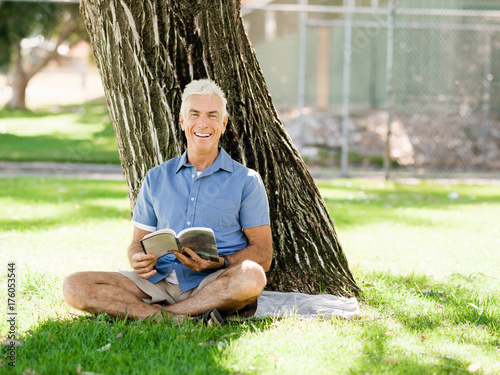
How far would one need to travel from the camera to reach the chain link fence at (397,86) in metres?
13.4

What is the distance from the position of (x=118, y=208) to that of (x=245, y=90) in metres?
3.84

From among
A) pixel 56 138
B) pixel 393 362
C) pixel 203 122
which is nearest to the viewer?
pixel 393 362

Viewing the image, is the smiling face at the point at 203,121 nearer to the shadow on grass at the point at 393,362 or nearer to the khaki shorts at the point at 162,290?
the khaki shorts at the point at 162,290

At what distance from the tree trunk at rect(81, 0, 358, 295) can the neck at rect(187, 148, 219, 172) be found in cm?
36

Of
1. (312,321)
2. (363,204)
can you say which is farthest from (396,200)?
(312,321)

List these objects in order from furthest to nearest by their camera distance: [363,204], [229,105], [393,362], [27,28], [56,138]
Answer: [27,28] < [56,138] < [363,204] < [229,105] < [393,362]

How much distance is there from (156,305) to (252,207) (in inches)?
31.5

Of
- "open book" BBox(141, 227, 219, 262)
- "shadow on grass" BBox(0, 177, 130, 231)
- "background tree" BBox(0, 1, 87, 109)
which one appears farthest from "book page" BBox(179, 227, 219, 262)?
"background tree" BBox(0, 1, 87, 109)

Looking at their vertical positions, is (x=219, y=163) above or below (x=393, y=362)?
above

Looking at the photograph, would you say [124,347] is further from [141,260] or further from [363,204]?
[363,204]

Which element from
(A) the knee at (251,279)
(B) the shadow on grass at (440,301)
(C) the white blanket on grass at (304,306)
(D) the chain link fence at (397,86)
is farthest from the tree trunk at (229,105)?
(D) the chain link fence at (397,86)

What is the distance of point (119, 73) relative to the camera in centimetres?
400

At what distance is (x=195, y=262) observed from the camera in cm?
343

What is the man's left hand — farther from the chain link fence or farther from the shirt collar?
the chain link fence
